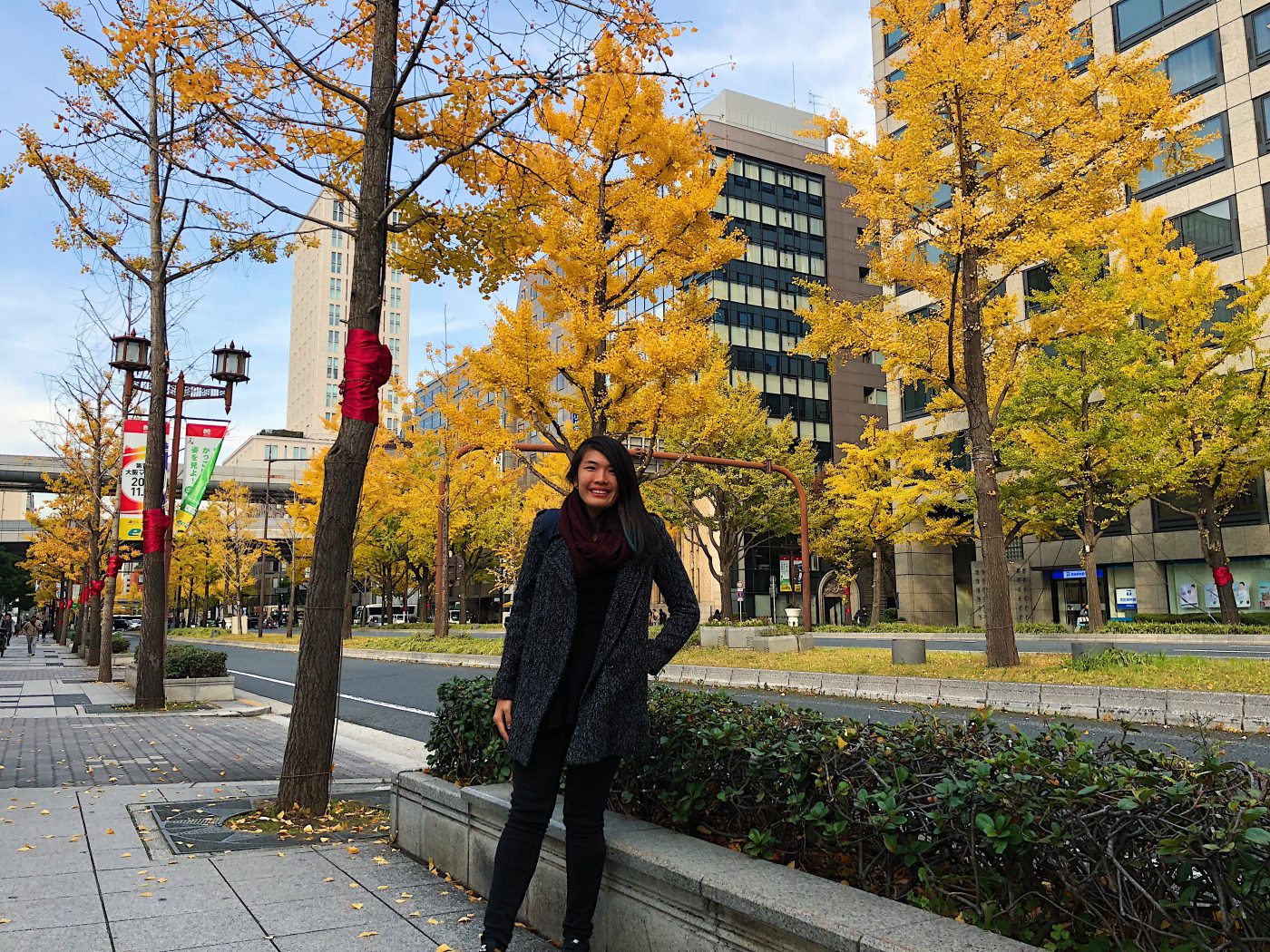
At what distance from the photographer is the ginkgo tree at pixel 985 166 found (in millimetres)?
13734

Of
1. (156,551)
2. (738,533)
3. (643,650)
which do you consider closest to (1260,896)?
(643,650)

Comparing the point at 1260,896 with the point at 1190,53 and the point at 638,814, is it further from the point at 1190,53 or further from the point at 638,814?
the point at 1190,53

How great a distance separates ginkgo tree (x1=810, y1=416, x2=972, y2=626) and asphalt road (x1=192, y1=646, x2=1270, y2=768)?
2022 centimetres

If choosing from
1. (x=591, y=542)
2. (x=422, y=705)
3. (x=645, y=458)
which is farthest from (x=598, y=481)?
(x=645, y=458)

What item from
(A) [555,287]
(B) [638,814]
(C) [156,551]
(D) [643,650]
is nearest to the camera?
(D) [643,650]

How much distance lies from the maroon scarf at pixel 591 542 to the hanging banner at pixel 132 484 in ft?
44.0

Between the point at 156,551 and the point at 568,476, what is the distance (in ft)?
40.3

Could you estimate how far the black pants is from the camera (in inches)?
129

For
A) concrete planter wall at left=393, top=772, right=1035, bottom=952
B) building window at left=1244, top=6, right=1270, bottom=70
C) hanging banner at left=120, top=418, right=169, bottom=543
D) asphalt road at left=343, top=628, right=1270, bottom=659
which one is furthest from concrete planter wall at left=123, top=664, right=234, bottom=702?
building window at left=1244, top=6, right=1270, bottom=70

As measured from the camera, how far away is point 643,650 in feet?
11.3

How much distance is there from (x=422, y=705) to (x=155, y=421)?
6297 millimetres

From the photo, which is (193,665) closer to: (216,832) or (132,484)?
(132,484)

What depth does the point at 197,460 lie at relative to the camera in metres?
16.6

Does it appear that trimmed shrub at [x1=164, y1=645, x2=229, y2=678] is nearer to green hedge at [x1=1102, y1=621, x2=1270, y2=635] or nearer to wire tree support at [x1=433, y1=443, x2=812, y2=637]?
wire tree support at [x1=433, y1=443, x2=812, y2=637]
